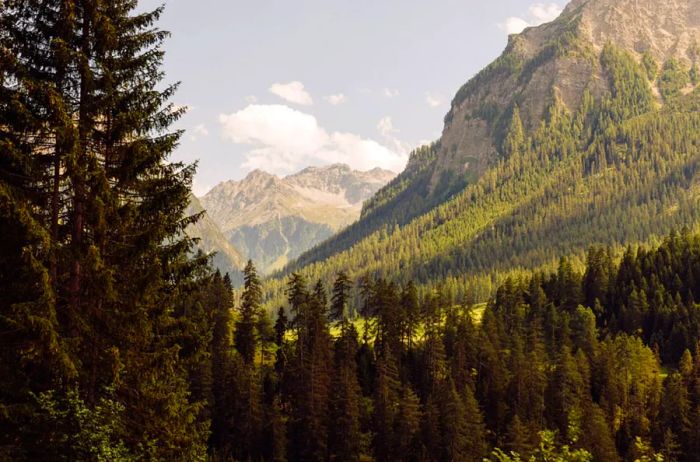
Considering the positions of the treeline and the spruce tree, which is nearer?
the spruce tree

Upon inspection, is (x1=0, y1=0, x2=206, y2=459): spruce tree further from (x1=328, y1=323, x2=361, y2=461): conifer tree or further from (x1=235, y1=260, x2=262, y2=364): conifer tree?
(x1=235, y1=260, x2=262, y2=364): conifer tree

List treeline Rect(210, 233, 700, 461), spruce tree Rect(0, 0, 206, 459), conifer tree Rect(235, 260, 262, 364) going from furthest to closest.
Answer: conifer tree Rect(235, 260, 262, 364)
treeline Rect(210, 233, 700, 461)
spruce tree Rect(0, 0, 206, 459)

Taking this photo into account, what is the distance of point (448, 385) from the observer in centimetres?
7525

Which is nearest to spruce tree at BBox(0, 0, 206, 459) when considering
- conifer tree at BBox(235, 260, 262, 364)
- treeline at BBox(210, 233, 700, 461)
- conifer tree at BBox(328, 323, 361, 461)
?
treeline at BBox(210, 233, 700, 461)

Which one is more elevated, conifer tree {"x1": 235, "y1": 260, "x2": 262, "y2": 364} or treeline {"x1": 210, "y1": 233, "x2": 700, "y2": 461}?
conifer tree {"x1": 235, "y1": 260, "x2": 262, "y2": 364}

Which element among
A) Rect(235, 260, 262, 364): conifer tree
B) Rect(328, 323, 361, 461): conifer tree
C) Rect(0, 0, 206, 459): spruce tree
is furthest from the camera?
Rect(235, 260, 262, 364): conifer tree

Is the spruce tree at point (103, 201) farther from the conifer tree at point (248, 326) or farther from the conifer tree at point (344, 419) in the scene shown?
the conifer tree at point (248, 326)

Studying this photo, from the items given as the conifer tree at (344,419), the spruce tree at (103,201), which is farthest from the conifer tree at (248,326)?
the spruce tree at (103,201)

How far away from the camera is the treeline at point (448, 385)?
229ft

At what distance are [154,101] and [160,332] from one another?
8207 millimetres

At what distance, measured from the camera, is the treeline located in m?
69.9

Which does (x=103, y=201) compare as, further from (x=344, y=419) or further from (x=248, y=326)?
(x=248, y=326)

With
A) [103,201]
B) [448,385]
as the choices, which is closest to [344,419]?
[448,385]

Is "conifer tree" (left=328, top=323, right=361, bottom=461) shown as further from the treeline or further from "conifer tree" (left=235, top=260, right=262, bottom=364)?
"conifer tree" (left=235, top=260, right=262, bottom=364)
